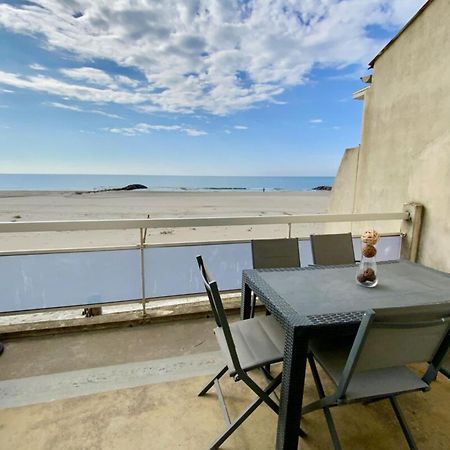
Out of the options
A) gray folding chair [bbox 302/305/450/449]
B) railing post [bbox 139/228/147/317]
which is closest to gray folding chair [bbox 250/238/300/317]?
gray folding chair [bbox 302/305/450/449]

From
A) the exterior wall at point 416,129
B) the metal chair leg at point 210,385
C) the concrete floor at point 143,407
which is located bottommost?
the concrete floor at point 143,407

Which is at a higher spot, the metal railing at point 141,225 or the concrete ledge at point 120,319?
the metal railing at point 141,225

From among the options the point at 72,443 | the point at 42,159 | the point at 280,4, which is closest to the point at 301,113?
the point at 280,4

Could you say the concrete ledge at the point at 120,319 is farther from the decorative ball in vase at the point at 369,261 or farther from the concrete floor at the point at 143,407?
the decorative ball in vase at the point at 369,261

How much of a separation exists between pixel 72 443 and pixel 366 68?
6.50m

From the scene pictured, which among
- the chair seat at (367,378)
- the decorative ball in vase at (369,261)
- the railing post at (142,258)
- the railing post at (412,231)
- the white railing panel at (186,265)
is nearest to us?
the chair seat at (367,378)

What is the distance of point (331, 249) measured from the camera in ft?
8.54

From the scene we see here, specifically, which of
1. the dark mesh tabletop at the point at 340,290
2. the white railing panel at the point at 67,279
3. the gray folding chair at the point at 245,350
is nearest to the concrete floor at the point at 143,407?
the gray folding chair at the point at 245,350

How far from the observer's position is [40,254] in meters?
2.58

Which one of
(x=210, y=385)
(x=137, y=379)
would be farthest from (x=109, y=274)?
(x=210, y=385)

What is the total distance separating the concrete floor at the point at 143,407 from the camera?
1577 millimetres

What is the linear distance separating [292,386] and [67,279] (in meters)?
2.24

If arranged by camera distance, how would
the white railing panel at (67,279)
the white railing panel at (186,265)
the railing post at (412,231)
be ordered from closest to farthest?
1. the white railing panel at (67,279)
2. the white railing panel at (186,265)
3. the railing post at (412,231)

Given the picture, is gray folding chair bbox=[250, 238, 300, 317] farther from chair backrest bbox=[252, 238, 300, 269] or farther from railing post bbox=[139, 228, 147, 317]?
railing post bbox=[139, 228, 147, 317]
